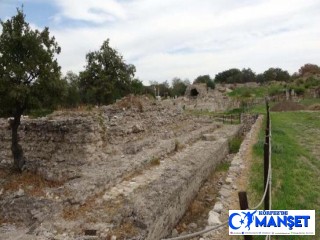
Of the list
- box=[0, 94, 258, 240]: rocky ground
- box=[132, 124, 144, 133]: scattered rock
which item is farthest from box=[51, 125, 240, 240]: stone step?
box=[132, 124, 144, 133]: scattered rock

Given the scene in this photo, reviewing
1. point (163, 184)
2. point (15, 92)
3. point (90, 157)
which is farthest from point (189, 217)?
point (15, 92)

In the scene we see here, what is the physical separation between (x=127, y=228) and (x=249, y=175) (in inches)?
180

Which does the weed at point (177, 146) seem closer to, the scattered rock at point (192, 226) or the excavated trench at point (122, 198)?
the excavated trench at point (122, 198)

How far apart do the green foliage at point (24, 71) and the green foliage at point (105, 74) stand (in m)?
17.7

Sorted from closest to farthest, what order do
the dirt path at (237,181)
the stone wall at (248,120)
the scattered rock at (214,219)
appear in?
1. the dirt path at (237,181)
2. the scattered rock at (214,219)
3. the stone wall at (248,120)

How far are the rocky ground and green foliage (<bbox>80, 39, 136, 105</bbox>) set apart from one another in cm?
1558

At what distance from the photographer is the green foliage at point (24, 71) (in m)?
9.72

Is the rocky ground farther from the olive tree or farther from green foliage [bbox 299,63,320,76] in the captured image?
green foliage [bbox 299,63,320,76]

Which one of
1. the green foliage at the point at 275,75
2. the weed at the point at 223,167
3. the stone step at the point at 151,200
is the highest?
Answer: the green foliage at the point at 275,75

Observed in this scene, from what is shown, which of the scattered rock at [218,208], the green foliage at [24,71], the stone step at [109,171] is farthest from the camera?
the green foliage at [24,71]

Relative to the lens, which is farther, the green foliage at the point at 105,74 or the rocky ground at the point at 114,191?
the green foliage at the point at 105,74

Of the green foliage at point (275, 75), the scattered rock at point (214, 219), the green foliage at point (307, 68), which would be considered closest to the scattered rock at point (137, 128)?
the scattered rock at point (214, 219)

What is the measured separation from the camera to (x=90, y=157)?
1037cm

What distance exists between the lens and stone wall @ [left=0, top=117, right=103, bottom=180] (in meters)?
10.3
